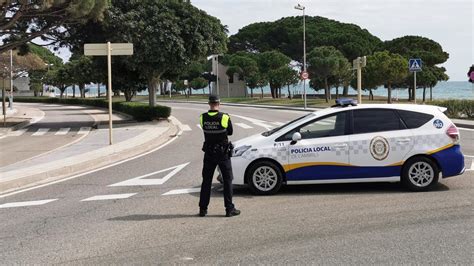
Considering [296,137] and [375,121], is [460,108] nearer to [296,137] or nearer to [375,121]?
[375,121]

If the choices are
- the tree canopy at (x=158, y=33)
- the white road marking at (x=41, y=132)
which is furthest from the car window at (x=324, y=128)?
the white road marking at (x=41, y=132)

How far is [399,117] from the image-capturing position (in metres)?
8.64

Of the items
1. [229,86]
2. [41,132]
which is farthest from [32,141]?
[229,86]

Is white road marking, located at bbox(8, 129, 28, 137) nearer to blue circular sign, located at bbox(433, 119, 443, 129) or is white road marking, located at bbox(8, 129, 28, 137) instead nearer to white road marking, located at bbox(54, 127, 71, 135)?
white road marking, located at bbox(54, 127, 71, 135)

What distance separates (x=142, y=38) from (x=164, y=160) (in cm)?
1215

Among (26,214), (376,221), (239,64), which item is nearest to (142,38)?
(26,214)

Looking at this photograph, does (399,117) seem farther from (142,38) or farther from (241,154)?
(142,38)

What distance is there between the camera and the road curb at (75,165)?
10575mm

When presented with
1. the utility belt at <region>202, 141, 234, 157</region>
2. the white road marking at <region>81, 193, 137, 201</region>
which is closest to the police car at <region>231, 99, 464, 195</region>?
the utility belt at <region>202, 141, 234, 157</region>

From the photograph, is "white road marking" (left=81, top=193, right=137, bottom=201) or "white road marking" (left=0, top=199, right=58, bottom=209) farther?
"white road marking" (left=81, top=193, right=137, bottom=201)

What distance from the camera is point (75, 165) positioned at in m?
12.6

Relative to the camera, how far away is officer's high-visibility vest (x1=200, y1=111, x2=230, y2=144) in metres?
7.14

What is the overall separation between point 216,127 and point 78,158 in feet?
25.3

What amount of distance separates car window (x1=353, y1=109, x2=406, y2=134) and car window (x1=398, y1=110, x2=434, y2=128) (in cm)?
10
